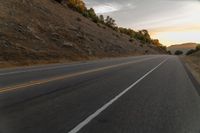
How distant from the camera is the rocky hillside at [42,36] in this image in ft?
116

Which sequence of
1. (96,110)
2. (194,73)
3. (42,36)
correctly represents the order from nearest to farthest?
(96,110)
(194,73)
(42,36)

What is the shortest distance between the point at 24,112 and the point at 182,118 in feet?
12.4

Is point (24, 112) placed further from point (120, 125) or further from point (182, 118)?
point (182, 118)

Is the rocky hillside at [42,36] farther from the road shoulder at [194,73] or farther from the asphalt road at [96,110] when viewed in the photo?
the asphalt road at [96,110]

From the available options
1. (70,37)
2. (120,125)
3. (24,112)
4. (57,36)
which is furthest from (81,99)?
(70,37)

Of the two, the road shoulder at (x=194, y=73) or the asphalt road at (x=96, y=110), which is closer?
the asphalt road at (x=96, y=110)

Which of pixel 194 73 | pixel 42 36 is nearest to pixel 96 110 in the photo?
pixel 194 73

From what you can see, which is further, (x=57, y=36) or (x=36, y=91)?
(x=57, y=36)

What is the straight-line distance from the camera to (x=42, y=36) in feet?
148

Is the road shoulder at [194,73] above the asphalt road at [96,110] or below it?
below

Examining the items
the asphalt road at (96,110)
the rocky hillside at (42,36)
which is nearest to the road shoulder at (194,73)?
the asphalt road at (96,110)

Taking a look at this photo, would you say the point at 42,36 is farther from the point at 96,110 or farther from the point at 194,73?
the point at 96,110

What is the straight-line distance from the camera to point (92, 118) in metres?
8.12

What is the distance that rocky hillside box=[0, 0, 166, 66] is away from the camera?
35.5 m
